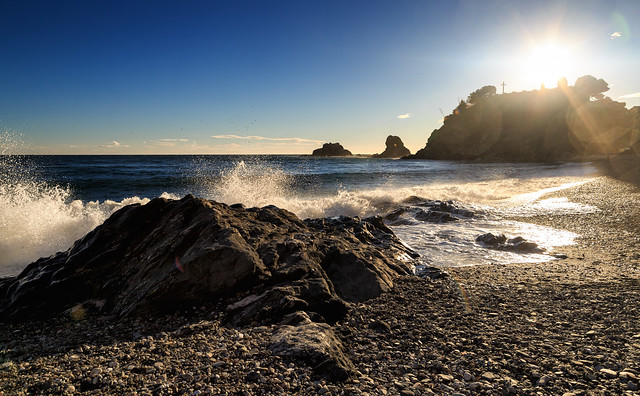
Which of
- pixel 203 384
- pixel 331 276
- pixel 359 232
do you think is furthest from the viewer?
pixel 359 232

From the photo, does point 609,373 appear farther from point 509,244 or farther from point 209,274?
point 509,244

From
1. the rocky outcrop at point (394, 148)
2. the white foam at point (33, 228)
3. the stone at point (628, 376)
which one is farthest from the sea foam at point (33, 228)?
the rocky outcrop at point (394, 148)

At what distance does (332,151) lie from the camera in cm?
16200

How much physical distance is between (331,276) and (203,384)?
3.11m

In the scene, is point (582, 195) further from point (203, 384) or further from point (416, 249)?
point (203, 384)

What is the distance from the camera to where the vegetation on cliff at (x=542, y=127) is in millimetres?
71188

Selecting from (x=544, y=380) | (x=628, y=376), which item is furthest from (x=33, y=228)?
(x=628, y=376)

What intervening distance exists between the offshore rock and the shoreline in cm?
33

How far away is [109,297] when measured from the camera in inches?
213

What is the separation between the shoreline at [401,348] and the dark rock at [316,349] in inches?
4.1

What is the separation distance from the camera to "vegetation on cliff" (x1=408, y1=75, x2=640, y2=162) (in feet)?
234

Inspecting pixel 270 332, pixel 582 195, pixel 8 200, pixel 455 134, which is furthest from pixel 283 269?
pixel 455 134

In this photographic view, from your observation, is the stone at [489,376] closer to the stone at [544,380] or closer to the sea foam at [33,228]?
Answer: the stone at [544,380]

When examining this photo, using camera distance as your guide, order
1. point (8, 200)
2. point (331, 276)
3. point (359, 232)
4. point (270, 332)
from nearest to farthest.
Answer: point (270, 332) → point (331, 276) → point (359, 232) → point (8, 200)
